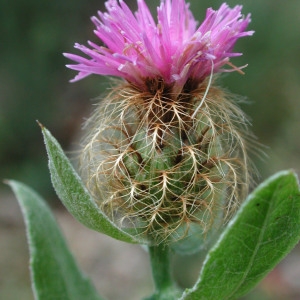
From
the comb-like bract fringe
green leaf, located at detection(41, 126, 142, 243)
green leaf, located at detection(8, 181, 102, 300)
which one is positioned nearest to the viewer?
green leaf, located at detection(41, 126, 142, 243)

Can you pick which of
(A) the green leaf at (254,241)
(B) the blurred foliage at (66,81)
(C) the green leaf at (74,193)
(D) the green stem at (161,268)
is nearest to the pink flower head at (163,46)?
(C) the green leaf at (74,193)

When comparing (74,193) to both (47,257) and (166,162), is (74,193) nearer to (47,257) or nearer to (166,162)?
(166,162)

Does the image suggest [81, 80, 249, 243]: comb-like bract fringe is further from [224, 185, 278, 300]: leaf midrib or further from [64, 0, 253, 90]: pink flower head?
[224, 185, 278, 300]: leaf midrib

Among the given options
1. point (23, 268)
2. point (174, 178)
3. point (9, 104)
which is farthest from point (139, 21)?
point (9, 104)

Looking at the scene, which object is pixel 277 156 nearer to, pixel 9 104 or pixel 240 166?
pixel 9 104

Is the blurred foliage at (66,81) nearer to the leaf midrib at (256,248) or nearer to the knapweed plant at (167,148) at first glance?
the knapweed plant at (167,148)

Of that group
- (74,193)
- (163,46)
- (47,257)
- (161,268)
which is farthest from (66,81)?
(74,193)

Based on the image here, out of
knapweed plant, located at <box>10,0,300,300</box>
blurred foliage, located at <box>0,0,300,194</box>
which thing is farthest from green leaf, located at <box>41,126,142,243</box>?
blurred foliage, located at <box>0,0,300,194</box>
